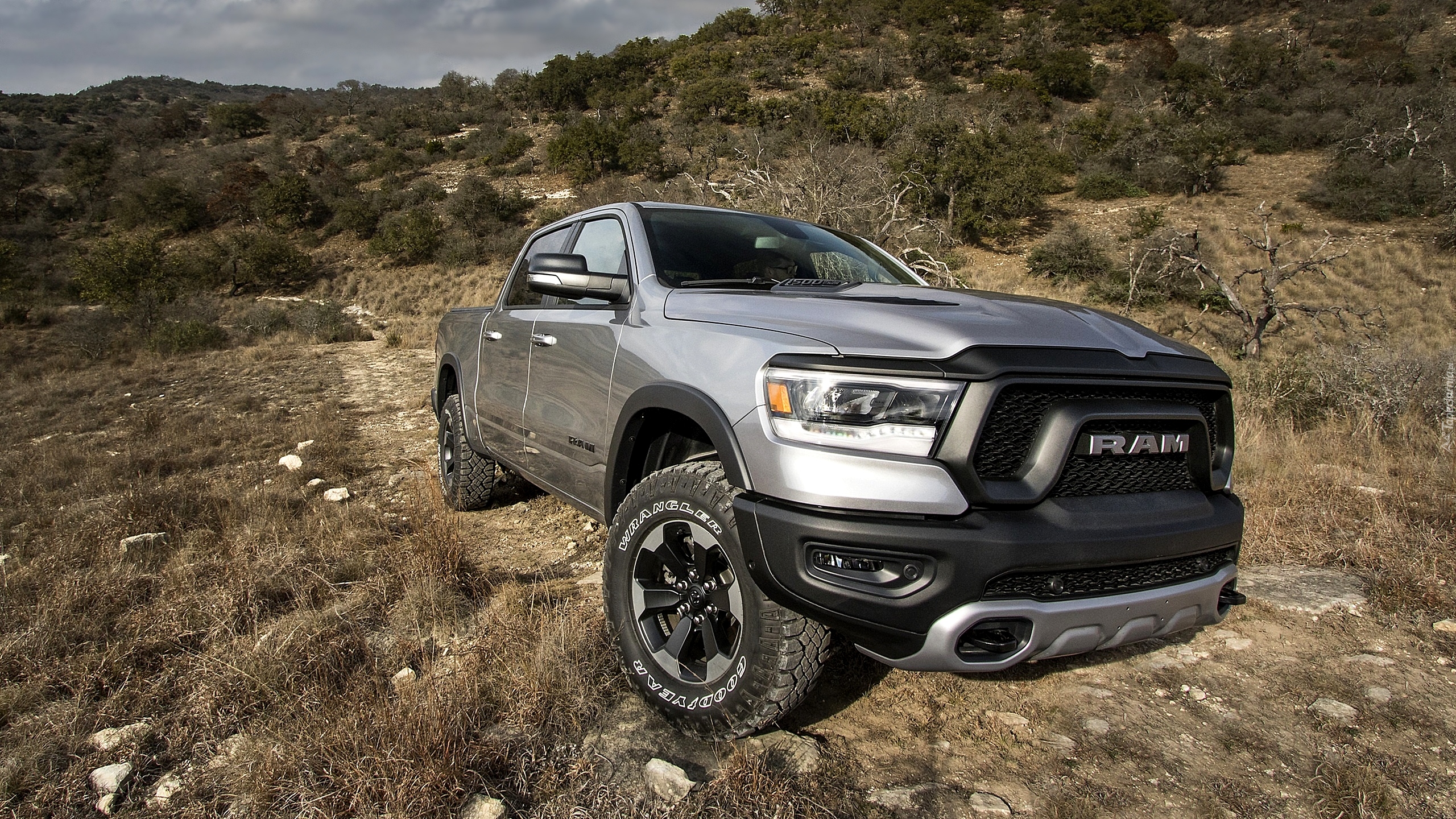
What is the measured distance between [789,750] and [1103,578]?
1000 mm

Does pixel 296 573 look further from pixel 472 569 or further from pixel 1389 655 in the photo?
pixel 1389 655

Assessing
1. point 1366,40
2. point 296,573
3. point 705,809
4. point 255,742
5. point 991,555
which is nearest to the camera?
point 991,555

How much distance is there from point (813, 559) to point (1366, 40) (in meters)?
45.4

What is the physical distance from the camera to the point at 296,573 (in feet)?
10.8

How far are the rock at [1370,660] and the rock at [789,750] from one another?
221 cm

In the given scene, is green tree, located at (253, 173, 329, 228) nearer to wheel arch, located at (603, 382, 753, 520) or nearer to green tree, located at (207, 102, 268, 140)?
green tree, located at (207, 102, 268, 140)

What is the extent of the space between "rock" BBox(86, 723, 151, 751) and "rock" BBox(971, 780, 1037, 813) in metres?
2.44

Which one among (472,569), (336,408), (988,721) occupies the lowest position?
(336,408)

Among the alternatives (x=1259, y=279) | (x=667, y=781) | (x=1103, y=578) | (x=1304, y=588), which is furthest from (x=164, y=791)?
(x=1259, y=279)

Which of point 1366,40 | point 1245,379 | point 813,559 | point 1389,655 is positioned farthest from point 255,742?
point 1366,40

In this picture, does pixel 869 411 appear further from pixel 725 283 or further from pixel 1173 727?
pixel 1173 727

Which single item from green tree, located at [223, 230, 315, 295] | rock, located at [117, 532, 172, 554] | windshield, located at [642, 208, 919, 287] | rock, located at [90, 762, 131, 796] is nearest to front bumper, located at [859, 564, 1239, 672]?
windshield, located at [642, 208, 919, 287]

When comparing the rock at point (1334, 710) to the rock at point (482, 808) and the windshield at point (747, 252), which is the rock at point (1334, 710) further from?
the rock at point (482, 808)

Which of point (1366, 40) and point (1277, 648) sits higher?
point (1366, 40)
